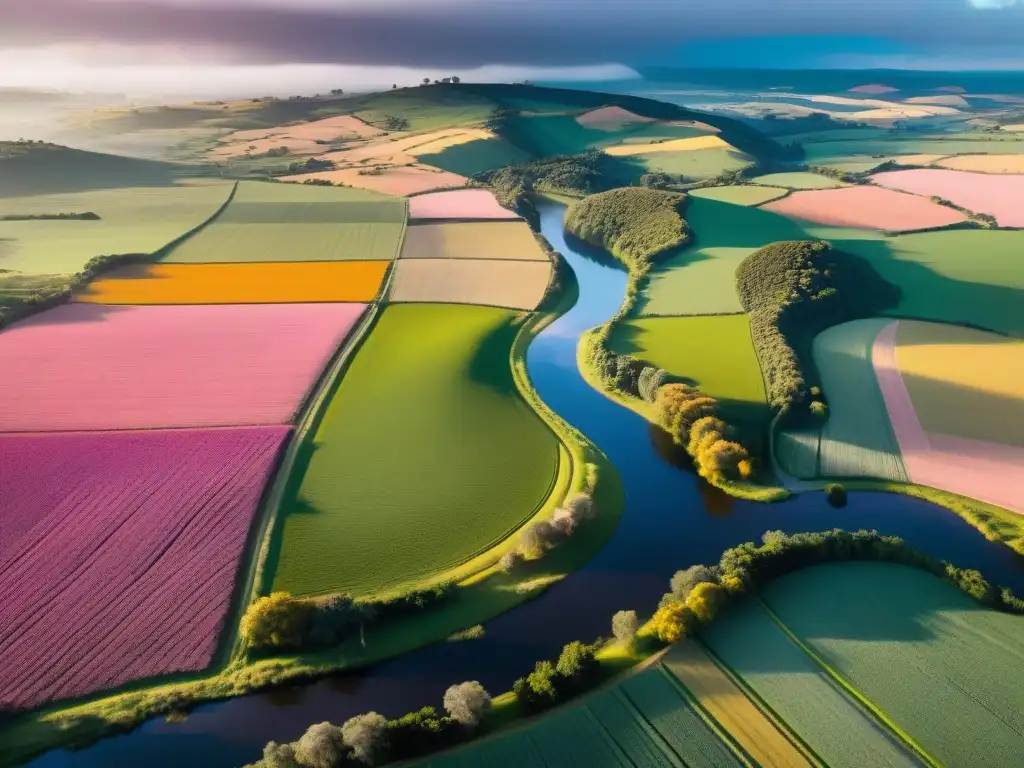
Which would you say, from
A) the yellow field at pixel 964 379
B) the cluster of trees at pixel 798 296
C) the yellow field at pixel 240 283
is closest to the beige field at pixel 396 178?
the yellow field at pixel 240 283

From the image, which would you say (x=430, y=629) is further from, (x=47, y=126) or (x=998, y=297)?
(x=47, y=126)

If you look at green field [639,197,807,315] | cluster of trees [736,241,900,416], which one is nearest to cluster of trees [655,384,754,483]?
cluster of trees [736,241,900,416]

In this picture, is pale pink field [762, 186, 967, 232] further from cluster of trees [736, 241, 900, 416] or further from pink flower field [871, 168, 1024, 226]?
cluster of trees [736, 241, 900, 416]

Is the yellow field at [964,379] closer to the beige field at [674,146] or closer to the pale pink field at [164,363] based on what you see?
the pale pink field at [164,363]

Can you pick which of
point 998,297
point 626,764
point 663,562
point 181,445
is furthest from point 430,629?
point 998,297

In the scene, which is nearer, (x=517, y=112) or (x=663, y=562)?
(x=663, y=562)
